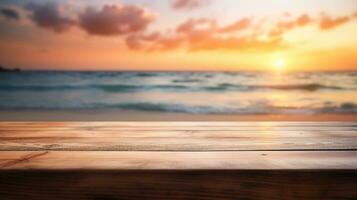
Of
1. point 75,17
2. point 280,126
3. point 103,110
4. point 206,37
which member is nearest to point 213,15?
point 206,37

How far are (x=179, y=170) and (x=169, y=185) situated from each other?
0.10 feet

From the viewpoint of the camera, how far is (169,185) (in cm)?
60

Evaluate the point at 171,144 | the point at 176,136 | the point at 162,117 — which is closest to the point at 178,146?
the point at 171,144

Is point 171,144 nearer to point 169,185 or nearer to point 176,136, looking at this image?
point 176,136

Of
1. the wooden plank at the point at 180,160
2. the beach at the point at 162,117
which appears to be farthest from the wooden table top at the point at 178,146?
the beach at the point at 162,117

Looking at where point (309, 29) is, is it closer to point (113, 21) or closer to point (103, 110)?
point (113, 21)

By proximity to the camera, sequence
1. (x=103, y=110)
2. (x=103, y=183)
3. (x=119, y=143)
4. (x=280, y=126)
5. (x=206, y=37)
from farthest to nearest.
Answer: (x=206, y=37) → (x=103, y=110) → (x=280, y=126) → (x=119, y=143) → (x=103, y=183)

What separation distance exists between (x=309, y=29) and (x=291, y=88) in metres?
2.10

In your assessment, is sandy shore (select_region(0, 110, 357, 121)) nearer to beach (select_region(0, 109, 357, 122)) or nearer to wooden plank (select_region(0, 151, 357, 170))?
beach (select_region(0, 109, 357, 122))

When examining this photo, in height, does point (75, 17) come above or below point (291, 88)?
above

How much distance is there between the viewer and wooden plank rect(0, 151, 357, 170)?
2.03 feet

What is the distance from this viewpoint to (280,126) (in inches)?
44.8

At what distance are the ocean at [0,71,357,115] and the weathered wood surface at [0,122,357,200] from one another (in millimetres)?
6013

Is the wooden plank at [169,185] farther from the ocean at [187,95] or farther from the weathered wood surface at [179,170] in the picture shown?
the ocean at [187,95]
